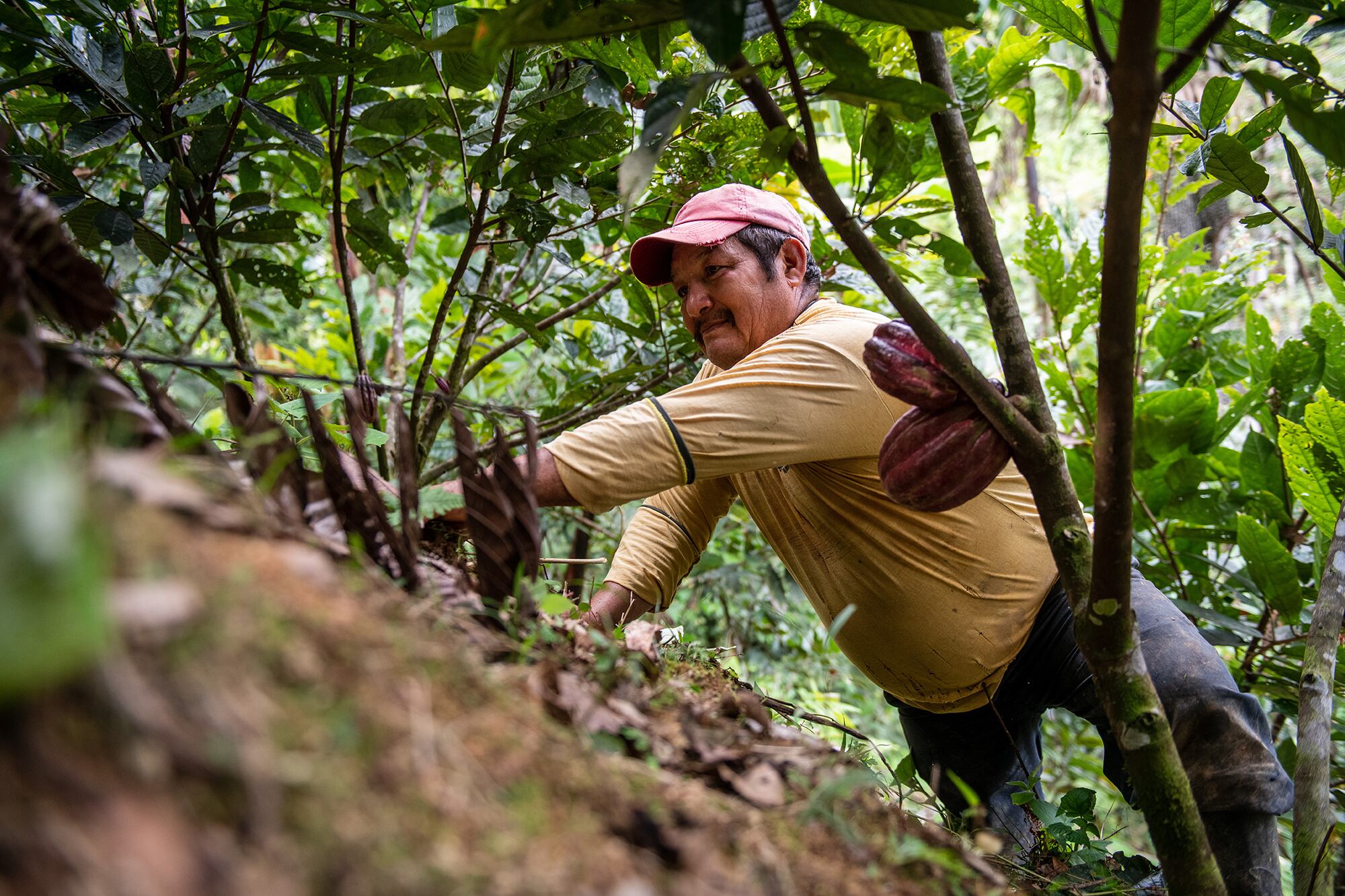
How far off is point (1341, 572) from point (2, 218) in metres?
1.88

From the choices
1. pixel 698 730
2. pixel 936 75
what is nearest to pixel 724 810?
pixel 698 730

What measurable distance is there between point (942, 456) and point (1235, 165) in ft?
2.74

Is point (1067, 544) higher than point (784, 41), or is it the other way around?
point (784, 41)

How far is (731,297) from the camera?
218 cm

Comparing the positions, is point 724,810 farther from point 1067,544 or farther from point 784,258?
point 784,258

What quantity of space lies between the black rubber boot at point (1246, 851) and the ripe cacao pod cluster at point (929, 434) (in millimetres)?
865

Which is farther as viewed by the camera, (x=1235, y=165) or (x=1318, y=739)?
(x=1235, y=165)

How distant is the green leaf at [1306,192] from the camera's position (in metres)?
1.48

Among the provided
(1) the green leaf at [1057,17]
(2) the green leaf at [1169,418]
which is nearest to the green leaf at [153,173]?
(1) the green leaf at [1057,17]

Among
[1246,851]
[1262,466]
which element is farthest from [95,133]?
[1262,466]

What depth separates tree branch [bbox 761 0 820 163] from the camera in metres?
0.92

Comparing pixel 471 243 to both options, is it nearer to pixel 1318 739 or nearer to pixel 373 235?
pixel 373 235

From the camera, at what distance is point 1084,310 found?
2.99 m

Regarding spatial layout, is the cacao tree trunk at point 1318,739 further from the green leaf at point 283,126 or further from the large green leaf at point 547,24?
the green leaf at point 283,126
